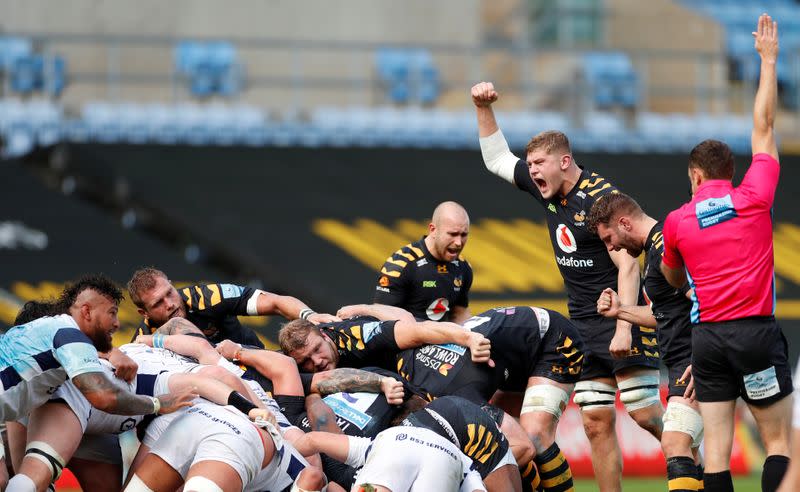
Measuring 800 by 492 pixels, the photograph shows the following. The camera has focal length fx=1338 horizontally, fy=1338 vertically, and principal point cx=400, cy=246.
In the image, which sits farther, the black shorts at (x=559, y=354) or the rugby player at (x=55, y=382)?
the black shorts at (x=559, y=354)

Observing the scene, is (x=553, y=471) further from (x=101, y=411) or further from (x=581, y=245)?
(x=101, y=411)

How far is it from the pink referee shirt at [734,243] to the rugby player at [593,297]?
1.35m

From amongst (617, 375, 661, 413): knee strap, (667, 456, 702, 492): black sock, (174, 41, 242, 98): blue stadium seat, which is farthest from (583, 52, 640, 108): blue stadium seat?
(667, 456, 702, 492): black sock

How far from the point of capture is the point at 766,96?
7066 millimetres

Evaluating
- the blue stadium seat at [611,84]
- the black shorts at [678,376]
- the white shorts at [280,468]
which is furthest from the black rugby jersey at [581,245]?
the blue stadium seat at [611,84]

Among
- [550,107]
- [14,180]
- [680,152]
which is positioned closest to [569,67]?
[550,107]

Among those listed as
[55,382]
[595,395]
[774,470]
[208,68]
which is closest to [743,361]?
[774,470]

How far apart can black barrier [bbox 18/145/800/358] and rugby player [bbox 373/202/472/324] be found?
23.8 ft

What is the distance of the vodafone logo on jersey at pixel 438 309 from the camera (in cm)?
984

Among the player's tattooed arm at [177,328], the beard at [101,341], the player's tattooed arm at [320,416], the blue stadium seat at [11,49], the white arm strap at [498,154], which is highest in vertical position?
the blue stadium seat at [11,49]

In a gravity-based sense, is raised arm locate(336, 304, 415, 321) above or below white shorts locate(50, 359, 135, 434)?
below

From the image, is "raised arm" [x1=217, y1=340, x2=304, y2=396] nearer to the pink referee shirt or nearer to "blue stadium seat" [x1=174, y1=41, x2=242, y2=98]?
the pink referee shirt

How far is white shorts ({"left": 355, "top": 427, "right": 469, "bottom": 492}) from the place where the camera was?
693 centimetres

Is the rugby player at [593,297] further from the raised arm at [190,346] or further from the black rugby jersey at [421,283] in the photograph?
the raised arm at [190,346]
